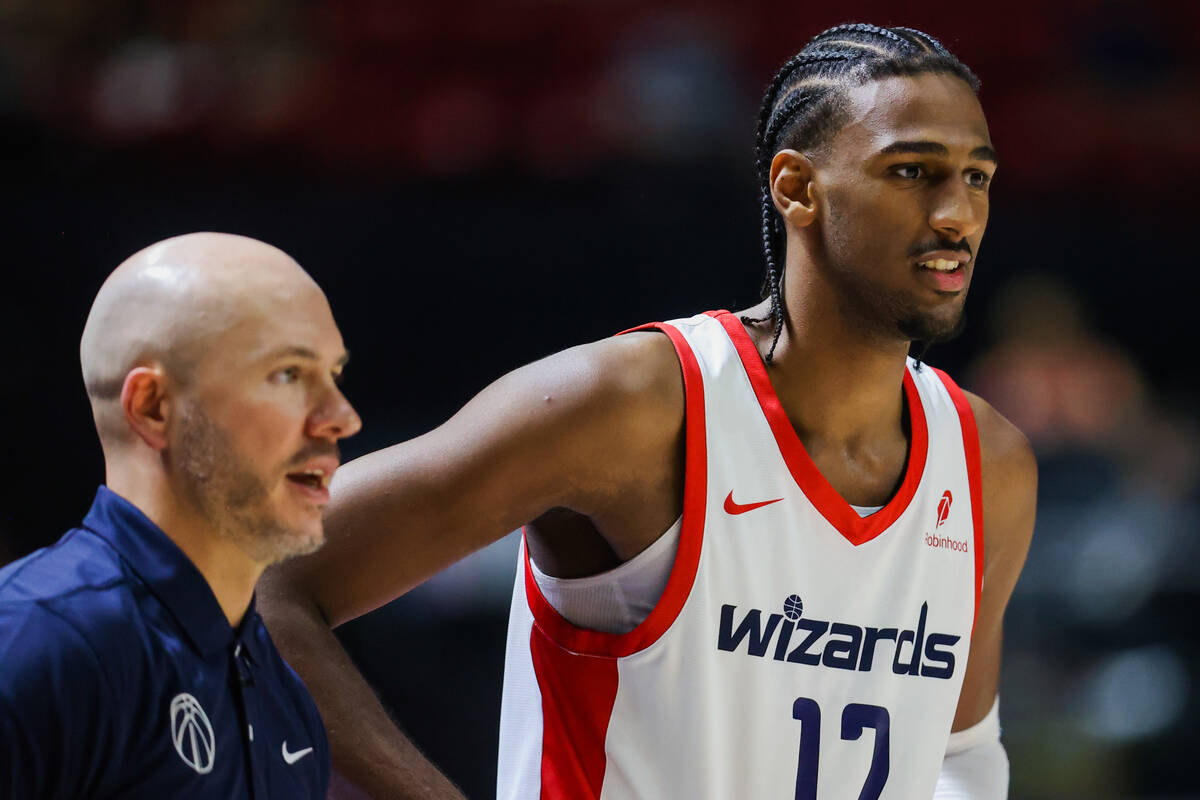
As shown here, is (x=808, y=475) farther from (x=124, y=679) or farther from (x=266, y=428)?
(x=124, y=679)

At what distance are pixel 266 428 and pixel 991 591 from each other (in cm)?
167

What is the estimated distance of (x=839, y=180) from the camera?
2322mm

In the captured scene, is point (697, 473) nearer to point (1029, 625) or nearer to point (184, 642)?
point (184, 642)

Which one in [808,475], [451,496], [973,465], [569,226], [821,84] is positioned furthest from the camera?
[569,226]

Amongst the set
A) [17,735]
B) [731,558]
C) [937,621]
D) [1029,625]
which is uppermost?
[17,735]

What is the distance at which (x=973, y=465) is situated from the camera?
99.7 inches

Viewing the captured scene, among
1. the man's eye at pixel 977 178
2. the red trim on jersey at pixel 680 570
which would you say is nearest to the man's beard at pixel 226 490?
the red trim on jersey at pixel 680 570

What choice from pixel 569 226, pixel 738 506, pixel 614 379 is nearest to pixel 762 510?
pixel 738 506

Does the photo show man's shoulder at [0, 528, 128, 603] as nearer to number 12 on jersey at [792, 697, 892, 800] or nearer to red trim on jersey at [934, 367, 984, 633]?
number 12 on jersey at [792, 697, 892, 800]

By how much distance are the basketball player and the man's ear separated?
681 mm

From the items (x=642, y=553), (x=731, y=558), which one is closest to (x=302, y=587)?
(x=642, y=553)

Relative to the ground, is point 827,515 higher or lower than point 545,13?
lower

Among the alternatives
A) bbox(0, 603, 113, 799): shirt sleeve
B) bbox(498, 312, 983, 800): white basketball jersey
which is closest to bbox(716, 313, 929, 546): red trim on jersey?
bbox(498, 312, 983, 800): white basketball jersey

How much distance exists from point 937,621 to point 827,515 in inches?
11.0
